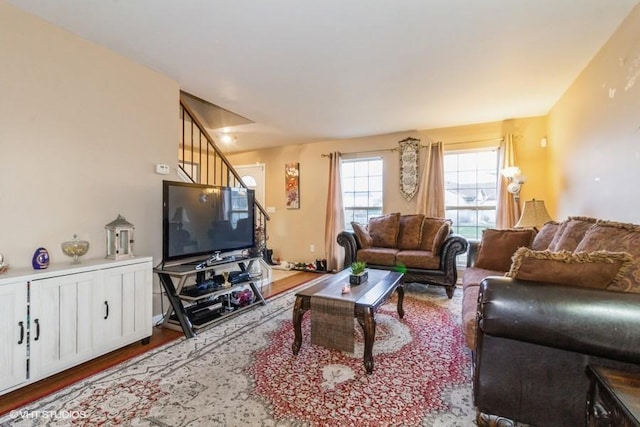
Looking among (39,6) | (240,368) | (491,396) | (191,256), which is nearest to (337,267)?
(191,256)

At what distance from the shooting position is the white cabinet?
1709mm

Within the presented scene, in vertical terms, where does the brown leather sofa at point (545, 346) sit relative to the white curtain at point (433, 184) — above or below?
below

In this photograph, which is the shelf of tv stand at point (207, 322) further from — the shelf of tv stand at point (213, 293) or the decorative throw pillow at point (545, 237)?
the decorative throw pillow at point (545, 237)

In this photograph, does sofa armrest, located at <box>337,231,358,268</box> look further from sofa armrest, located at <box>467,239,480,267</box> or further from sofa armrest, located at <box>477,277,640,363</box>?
sofa armrest, located at <box>477,277,640,363</box>

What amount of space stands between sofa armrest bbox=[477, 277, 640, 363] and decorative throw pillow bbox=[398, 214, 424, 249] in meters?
2.99

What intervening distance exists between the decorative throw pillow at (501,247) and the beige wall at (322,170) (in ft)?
4.79

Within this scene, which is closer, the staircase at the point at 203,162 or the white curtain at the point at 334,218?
the staircase at the point at 203,162

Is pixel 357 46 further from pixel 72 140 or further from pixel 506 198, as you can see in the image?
pixel 506 198

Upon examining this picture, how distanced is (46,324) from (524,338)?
261cm

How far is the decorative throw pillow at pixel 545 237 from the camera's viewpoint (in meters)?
2.64

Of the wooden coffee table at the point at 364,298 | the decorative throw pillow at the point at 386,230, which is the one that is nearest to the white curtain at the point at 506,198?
the decorative throw pillow at the point at 386,230

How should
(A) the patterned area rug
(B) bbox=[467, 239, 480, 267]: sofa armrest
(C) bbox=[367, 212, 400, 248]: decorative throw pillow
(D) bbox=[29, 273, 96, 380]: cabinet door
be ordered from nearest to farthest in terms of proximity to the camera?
(A) the patterned area rug
(D) bbox=[29, 273, 96, 380]: cabinet door
(B) bbox=[467, 239, 480, 267]: sofa armrest
(C) bbox=[367, 212, 400, 248]: decorative throw pillow

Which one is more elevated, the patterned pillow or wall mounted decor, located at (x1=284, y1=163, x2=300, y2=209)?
wall mounted decor, located at (x1=284, y1=163, x2=300, y2=209)

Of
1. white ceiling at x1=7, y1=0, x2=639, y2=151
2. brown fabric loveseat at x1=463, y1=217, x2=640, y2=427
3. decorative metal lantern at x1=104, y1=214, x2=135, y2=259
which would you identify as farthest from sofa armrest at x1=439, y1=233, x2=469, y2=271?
decorative metal lantern at x1=104, y1=214, x2=135, y2=259
